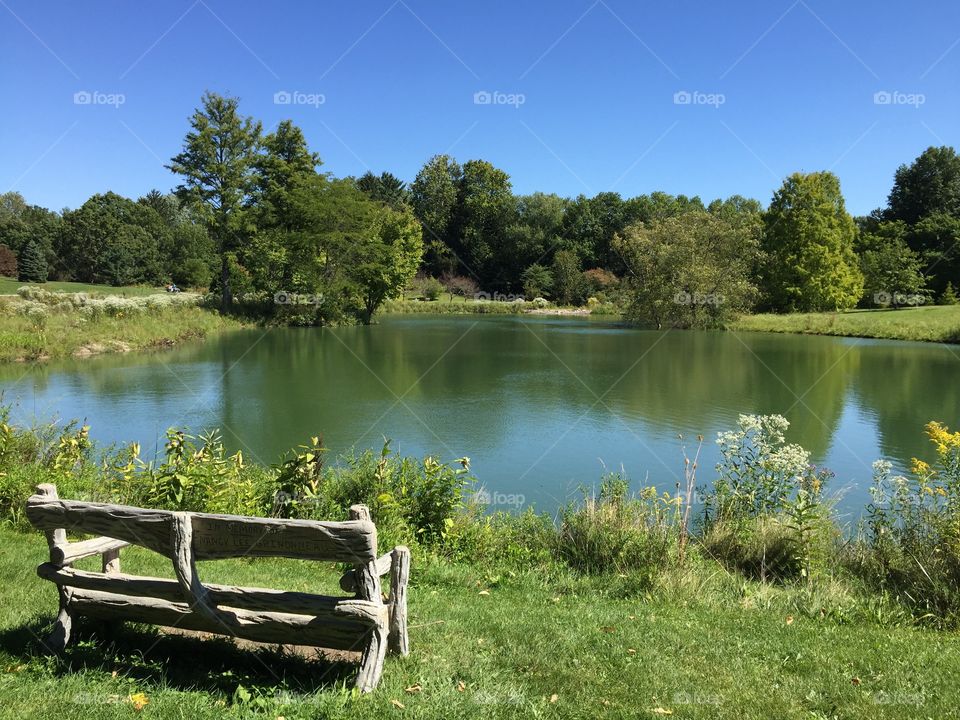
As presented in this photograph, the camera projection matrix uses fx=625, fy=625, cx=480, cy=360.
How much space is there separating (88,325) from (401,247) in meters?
22.2

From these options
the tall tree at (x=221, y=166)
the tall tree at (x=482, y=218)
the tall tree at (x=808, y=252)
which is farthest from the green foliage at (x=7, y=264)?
the tall tree at (x=808, y=252)

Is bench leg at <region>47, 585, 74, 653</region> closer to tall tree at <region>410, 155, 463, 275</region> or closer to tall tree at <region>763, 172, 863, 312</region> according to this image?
tall tree at <region>763, 172, 863, 312</region>

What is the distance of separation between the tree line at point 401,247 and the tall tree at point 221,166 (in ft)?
0.23

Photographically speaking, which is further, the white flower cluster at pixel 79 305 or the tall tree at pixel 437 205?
the tall tree at pixel 437 205

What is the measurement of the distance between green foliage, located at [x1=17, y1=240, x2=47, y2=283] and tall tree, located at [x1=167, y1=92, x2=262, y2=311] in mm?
16951

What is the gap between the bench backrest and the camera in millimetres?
2832

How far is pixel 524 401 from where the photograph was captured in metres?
14.2

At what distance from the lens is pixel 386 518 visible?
5.55m

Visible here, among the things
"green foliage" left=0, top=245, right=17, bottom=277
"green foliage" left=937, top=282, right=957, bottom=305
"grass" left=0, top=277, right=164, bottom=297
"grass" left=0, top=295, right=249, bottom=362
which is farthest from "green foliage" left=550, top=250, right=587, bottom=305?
"green foliage" left=0, top=245, right=17, bottom=277

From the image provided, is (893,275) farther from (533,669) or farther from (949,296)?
(533,669)

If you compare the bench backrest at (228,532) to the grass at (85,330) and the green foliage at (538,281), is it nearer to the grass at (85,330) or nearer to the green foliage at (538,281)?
the grass at (85,330)

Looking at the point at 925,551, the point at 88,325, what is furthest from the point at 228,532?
the point at 88,325

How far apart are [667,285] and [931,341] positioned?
12710mm

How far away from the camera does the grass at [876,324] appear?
2856 cm
